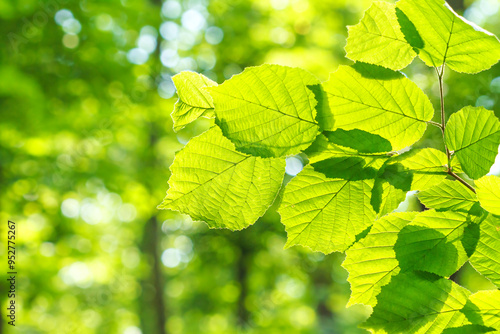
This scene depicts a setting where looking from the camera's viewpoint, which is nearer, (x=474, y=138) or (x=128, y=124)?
(x=474, y=138)

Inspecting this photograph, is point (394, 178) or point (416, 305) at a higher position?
point (394, 178)

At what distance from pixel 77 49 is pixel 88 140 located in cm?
113

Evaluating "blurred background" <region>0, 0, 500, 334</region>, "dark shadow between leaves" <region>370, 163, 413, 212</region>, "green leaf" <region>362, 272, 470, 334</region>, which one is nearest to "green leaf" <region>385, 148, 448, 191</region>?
"dark shadow between leaves" <region>370, 163, 413, 212</region>

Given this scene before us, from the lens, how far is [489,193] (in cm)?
40

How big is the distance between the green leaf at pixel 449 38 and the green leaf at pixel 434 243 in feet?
0.53

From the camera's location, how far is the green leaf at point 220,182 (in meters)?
0.46

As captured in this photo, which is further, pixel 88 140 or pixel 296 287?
pixel 296 287

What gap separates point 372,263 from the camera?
1.59 ft

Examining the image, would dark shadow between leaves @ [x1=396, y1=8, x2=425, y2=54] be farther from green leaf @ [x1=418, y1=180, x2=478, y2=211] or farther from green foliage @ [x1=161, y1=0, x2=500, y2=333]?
green leaf @ [x1=418, y1=180, x2=478, y2=211]

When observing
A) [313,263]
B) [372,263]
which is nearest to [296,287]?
[313,263]

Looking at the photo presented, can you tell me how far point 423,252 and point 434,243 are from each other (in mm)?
16

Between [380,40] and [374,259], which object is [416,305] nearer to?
[374,259]

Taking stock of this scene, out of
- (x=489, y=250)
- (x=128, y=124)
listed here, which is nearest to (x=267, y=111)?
(x=489, y=250)

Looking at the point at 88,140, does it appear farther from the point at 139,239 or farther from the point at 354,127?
the point at 139,239
